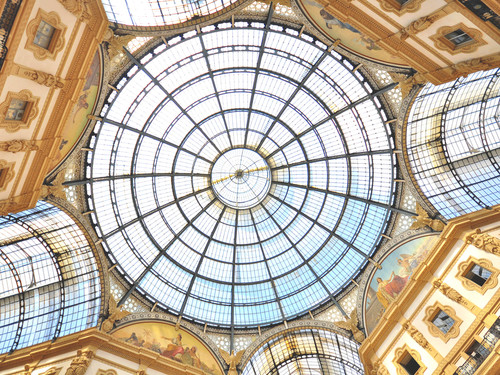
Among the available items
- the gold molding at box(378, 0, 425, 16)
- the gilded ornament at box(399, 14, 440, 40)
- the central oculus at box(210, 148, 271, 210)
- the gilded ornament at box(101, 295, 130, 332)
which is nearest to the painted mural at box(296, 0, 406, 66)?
the gilded ornament at box(399, 14, 440, 40)

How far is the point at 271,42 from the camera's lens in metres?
19.5

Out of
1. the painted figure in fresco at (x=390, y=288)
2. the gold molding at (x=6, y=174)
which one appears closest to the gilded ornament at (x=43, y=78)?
the gold molding at (x=6, y=174)

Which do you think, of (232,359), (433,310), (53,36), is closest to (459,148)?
(433,310)

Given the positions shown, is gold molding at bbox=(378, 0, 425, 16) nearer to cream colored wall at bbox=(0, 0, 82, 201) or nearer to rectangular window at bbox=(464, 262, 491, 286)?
cream colored wall at bbox=(0, 0, 82, 201)

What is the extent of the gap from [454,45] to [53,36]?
14.3 m

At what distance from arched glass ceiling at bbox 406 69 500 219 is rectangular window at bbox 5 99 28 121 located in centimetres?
1780

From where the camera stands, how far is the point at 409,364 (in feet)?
56.9

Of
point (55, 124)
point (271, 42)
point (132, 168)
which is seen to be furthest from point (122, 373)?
point (271, 42)

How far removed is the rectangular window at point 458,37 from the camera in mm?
12523

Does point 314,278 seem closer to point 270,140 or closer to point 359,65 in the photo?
point 270,140

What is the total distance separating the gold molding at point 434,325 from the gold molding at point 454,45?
1082 centimetres

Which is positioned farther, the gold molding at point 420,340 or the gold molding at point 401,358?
the gold molding at point 401,358

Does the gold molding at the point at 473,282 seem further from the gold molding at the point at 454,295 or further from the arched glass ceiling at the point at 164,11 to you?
the arched glass ceiling at the point at 164,11

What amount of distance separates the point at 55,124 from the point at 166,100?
25.1ft
